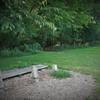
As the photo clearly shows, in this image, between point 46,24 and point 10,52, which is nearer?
point 46,24

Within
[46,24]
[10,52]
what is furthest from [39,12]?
[10,52]

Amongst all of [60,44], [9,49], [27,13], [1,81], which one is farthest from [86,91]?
[60,44]

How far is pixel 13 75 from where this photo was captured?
25.0 ft

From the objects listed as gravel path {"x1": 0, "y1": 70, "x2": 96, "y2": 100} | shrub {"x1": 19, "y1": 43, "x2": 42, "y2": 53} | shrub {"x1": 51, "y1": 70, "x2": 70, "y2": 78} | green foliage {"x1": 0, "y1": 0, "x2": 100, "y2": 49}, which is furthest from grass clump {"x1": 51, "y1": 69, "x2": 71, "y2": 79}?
shrub {"x1": 19, "y1": 43, "x2": 42, "y2": 53}

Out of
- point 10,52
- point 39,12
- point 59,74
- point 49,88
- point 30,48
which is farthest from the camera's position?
point 30,48

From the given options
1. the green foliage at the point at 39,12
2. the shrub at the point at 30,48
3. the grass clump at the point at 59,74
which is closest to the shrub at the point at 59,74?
the grass clump at the point at 59,74

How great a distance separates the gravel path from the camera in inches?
229

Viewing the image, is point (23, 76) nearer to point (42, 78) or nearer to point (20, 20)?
point (42, 78)

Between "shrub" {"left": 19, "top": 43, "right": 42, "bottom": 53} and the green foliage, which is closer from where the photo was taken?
the green foliage

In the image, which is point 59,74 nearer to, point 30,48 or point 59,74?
point 59,74

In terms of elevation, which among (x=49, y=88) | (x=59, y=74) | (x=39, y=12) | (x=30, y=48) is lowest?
(x=49, y=88)

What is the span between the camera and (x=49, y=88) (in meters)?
6.36

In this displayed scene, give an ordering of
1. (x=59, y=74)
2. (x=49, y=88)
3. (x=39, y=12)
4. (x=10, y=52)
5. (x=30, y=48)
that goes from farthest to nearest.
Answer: (x=30, y=48), (x=10, y=52), (x=39, y=12), (x=59, y=74), (x=49, y=88)

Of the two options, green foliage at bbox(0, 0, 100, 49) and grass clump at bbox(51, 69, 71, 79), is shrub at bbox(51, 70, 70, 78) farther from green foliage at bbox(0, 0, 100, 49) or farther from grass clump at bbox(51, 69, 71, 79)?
green foliage at bbox(0, 0, 100, 49)
